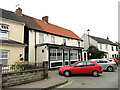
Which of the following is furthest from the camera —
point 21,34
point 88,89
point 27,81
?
point 21,34

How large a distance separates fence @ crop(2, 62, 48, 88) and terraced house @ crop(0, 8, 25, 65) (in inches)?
116

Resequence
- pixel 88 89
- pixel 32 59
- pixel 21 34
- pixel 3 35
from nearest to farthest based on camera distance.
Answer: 1. pixel 88 89
2. pixel 3 35
3. pixel 21 34
4. pixel 32 59

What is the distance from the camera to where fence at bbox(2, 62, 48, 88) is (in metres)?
6.82

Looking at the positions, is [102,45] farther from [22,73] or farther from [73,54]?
[22,73]

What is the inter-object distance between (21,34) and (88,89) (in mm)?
11061

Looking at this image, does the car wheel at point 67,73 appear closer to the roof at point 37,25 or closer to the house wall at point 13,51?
the house wall at point 13,51

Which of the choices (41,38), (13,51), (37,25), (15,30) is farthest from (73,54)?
(13,51)

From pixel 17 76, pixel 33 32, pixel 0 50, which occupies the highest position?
pixel 33 32

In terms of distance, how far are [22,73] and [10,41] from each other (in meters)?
5.59

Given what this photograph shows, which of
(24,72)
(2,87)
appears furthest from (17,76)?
(2,87)

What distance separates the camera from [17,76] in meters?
7.32

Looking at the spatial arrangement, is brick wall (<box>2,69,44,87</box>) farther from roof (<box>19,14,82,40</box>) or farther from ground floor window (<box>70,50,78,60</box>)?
ground floor window (<box>70,50,78,60</box>)

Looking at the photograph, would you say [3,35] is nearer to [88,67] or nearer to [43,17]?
[88,67]

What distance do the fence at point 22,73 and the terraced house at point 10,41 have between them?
2945 millimetres
